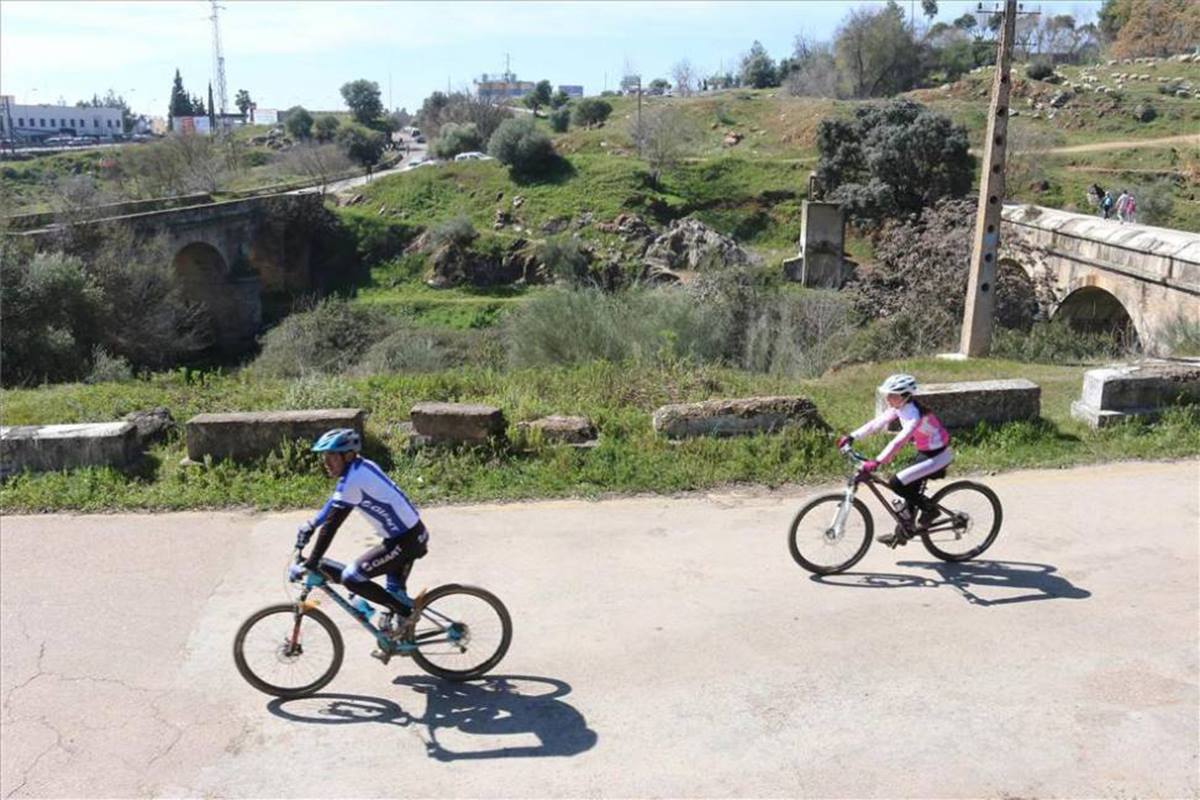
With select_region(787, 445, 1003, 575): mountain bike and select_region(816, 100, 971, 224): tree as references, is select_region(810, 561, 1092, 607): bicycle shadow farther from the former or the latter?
select_region(816, 100, 971, 224): tree

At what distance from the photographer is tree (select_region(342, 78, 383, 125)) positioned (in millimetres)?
97562

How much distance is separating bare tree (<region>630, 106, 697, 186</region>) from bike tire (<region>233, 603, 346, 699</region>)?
44.3 metres

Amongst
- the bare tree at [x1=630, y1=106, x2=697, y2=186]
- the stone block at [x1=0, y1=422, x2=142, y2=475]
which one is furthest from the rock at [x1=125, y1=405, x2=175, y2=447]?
the bare tree at [x1=630, y1=106, x2=697, y2=186]

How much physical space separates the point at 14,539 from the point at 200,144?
56.0 metres

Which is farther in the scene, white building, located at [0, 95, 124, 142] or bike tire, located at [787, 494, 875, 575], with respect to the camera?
white building, located at [0, 95, 124, 142]

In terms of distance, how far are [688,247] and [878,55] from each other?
3449cm

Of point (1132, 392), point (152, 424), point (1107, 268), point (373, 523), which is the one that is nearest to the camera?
point (373, 523)

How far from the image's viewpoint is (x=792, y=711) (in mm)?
4926

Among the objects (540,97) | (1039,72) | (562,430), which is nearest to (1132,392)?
(562,430)

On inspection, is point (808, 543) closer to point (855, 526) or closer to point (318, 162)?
point (855, 526)

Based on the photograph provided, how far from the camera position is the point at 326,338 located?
97.7 ft

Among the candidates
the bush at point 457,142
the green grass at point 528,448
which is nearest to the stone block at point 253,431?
the green grass at point 528,448

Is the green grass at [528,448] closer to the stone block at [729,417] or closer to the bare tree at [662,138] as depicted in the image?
the stone block at [729,417]

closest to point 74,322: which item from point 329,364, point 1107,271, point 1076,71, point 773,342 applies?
point 329,364
